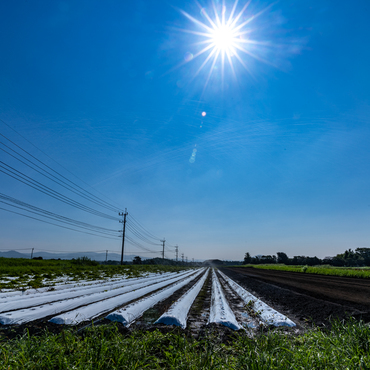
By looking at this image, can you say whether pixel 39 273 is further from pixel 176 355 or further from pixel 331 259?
pixel 331 259

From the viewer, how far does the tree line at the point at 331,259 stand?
70812 millimetres

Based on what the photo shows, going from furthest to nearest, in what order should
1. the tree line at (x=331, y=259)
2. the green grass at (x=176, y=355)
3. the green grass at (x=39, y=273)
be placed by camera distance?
the tree line at (x=331, y=259) < the green grass at (x=39, y=273) < the green grass at (x=176, y=355)

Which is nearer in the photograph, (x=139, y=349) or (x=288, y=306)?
(x=139, y=349)

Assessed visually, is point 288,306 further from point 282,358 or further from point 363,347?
point 282,358

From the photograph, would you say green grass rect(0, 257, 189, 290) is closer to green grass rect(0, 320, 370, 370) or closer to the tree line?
green grass rect(0, 320, 370, 370)

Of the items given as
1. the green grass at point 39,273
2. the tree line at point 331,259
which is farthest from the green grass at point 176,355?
the tree line at point 331,259

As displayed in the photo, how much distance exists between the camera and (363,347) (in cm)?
272

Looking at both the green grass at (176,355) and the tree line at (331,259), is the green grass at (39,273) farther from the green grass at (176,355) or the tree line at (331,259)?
the tree line at (331,259)

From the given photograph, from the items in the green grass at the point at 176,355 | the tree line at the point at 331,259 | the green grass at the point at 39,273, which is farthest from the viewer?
the tree line at the point at 331,259

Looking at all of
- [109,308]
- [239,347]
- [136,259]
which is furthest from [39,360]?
[136,259]

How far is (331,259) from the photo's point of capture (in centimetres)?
7812

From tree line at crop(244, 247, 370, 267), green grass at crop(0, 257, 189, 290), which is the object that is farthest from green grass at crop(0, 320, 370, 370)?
tree line at crop(244, 247, 370, 267)

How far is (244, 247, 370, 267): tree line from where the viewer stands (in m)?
70.8

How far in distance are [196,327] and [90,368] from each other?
9.08ft
